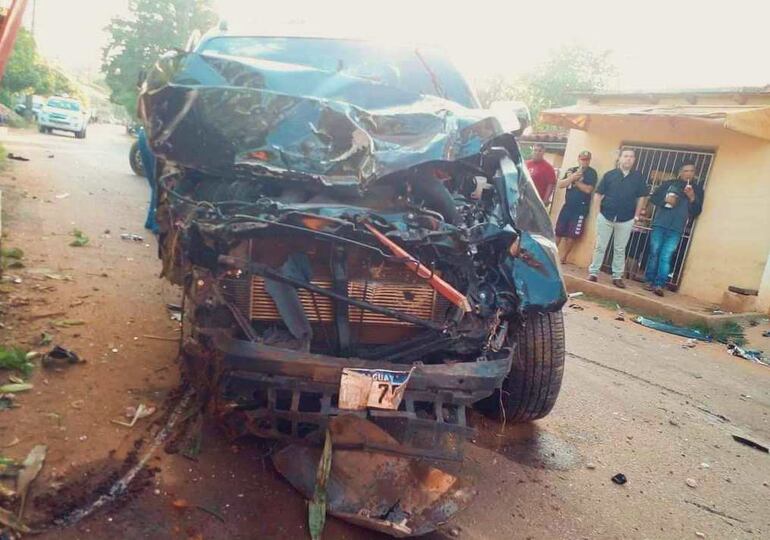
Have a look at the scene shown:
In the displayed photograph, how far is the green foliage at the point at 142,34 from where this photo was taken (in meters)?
26.3

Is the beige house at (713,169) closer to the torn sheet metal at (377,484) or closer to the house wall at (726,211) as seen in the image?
the house wall at (726,211)

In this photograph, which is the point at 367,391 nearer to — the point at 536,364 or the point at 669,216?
the point at 536,364

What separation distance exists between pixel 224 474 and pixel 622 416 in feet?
8.50

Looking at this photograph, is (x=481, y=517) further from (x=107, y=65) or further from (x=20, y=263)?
(x=107, y=65)

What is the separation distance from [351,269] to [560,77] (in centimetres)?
1953

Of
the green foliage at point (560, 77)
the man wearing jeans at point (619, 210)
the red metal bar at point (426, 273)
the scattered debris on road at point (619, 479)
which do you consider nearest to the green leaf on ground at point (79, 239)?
the red metal bar at point (426, 273)

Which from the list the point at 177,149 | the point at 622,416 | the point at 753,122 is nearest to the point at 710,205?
the point at 753,122

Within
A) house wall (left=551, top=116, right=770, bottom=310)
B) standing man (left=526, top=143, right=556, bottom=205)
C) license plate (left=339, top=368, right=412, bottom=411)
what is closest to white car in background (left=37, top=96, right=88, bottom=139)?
standing man (left=526, top=143, right=556, bottom=205)

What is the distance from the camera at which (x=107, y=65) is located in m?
26.6

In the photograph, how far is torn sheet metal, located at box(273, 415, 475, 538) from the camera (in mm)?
2250

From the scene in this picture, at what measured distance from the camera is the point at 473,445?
3109mm

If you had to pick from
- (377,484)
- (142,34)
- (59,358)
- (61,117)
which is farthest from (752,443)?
(142,34)

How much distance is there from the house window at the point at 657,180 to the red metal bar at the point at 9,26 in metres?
7.88

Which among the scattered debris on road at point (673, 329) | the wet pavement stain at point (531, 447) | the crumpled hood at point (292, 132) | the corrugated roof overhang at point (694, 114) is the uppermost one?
the corrugated roof overhang at point (694, 114)
